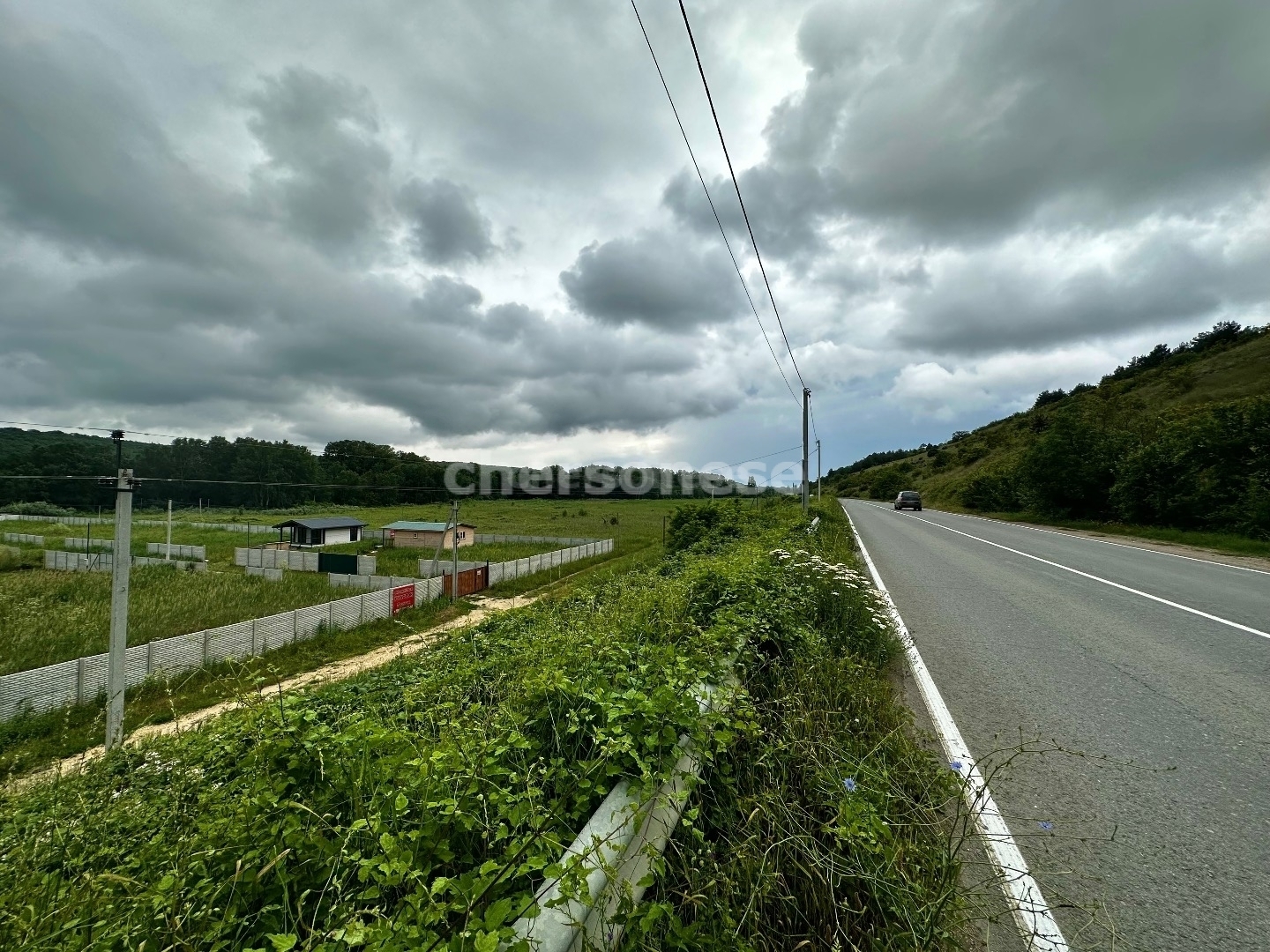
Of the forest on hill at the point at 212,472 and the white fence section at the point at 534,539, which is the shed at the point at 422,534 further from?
the forest on hill at the point at 212,472

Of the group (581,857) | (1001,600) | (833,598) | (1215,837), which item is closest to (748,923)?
(581,857)

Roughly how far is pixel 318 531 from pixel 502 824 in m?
43.2

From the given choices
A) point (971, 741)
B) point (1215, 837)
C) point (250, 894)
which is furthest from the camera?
point (971, 741)

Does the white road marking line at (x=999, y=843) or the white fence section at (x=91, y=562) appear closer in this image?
the white road marking line at (x=999, y=843)

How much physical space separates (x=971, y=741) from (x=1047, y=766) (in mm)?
445

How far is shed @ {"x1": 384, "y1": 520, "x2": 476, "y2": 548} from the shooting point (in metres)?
38.8

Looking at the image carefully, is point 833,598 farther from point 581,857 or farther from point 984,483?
point 984,483

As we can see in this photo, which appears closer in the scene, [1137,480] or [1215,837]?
[1215,837]

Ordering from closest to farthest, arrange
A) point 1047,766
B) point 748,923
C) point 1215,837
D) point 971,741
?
1. point 748,923
2. point 1215,837
3. point 1047,766
4. point 971,741

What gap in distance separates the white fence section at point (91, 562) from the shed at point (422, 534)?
1250 centimetres

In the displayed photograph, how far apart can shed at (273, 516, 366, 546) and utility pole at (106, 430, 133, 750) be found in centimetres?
3256

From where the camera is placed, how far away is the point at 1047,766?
3.52 meters

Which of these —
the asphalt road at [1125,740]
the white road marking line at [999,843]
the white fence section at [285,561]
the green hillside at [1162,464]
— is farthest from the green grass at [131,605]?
the green hillside at [1162,464]

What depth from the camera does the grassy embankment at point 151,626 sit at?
934 centimetres
